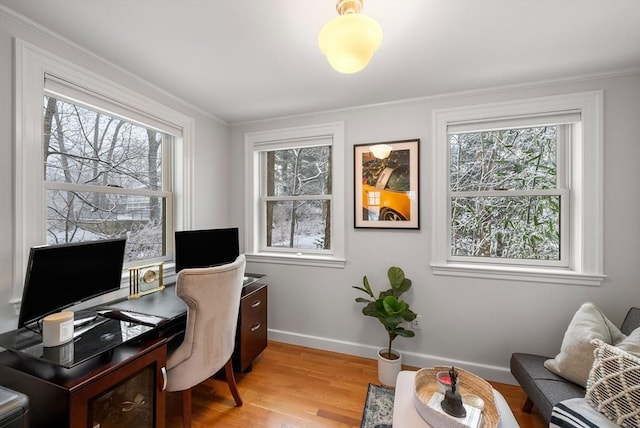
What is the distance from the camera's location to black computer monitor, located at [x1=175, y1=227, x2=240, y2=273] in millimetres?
2070

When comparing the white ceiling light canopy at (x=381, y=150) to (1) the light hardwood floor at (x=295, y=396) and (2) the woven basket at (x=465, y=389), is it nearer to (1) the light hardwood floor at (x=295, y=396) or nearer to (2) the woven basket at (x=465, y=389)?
(2) the woven basket at (x=465, y=389)

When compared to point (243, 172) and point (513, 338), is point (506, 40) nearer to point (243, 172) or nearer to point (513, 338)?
point (513, 338)

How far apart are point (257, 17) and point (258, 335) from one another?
7.58 feet

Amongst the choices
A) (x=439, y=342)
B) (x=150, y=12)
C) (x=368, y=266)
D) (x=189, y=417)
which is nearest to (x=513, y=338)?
(x=439, y=342)

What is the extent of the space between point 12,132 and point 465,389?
2761 mm

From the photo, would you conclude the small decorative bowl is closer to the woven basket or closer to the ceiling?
the woven basket

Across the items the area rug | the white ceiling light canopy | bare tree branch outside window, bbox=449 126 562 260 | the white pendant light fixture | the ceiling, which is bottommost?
the area rug

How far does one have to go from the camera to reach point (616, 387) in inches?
45.8

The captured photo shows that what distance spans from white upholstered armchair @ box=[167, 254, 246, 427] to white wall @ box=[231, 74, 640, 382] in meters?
1.18

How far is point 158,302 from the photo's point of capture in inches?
70.4

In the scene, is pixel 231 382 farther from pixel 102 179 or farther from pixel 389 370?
pixel 102 179

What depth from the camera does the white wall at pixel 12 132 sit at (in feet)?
4.45

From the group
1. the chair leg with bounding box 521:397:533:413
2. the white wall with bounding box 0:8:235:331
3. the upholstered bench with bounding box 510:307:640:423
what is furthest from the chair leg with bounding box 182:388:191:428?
the chair leg with bounding box 521:397:533:413

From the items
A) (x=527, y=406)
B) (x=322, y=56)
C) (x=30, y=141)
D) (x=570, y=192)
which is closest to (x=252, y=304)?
(x=30, y=141)
